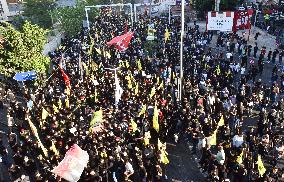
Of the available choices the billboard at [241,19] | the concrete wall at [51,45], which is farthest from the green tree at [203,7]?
the concrete wall at [51,45]

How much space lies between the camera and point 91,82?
65.8ft

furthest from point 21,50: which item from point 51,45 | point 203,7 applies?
point 203,7

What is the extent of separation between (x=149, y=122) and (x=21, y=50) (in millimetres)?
9785

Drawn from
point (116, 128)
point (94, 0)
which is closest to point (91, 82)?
point (116, 128)

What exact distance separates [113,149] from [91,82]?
7062 millimetres

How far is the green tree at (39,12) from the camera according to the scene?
4406 centimetres

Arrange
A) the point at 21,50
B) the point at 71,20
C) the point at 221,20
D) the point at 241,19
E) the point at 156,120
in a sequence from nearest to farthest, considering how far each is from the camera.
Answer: the point at 156,120 → the point at 21,50 → the point at 221,20 → the point at 241,19 → the point at 71,20

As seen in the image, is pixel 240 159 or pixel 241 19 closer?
pixel 240 159

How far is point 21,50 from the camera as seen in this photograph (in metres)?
A: 21.3

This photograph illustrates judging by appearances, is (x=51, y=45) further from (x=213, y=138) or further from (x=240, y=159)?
(x=240, y=159)

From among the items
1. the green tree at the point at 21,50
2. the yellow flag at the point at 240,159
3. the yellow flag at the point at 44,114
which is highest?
the green tree at the point at 21,50

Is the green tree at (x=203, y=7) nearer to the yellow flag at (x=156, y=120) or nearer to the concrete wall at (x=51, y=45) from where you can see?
the concrete wall at (x=51, y=45)

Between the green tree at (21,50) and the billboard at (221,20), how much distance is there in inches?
425

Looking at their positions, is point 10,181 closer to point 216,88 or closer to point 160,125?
point 160,125
